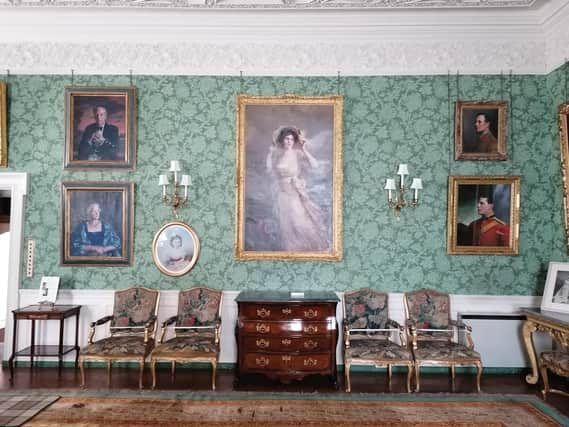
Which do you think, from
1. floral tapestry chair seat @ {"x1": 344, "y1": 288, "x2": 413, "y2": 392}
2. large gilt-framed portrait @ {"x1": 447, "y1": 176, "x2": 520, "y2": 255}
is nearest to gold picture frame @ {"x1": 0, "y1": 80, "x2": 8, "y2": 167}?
floral tapestry chair seat @ {"x1": 344, "y1": 288, "x2": 413, "y2": 392}

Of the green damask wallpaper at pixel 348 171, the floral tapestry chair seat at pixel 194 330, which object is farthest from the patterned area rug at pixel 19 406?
the green damask wallpaper at pixel 348 171

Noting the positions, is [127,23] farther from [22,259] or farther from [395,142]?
[395,142]

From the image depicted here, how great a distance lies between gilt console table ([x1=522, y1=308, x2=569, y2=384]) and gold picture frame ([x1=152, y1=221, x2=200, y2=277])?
4664 millimetres

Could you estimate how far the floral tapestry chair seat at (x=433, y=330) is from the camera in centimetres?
533

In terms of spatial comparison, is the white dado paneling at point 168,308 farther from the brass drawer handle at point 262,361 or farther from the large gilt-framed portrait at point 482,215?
the brass drawer handle at point 262,361

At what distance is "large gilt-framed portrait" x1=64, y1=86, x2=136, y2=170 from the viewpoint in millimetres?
6426

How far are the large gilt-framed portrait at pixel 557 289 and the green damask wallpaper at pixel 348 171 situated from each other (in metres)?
0.60

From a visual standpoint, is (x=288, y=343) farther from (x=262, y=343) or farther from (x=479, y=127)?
(x=479, y=127)

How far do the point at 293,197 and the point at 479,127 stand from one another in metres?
2.98

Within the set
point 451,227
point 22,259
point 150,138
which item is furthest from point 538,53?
point 22,259

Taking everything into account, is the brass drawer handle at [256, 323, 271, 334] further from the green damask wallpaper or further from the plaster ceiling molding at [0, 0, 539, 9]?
the plaster ceiling molding at [0, 0, 539, 9]

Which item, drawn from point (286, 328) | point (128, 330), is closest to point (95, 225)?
point (128, 330)

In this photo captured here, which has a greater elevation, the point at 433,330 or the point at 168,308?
the point at 168,308

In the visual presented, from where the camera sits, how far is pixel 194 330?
5.97 m
